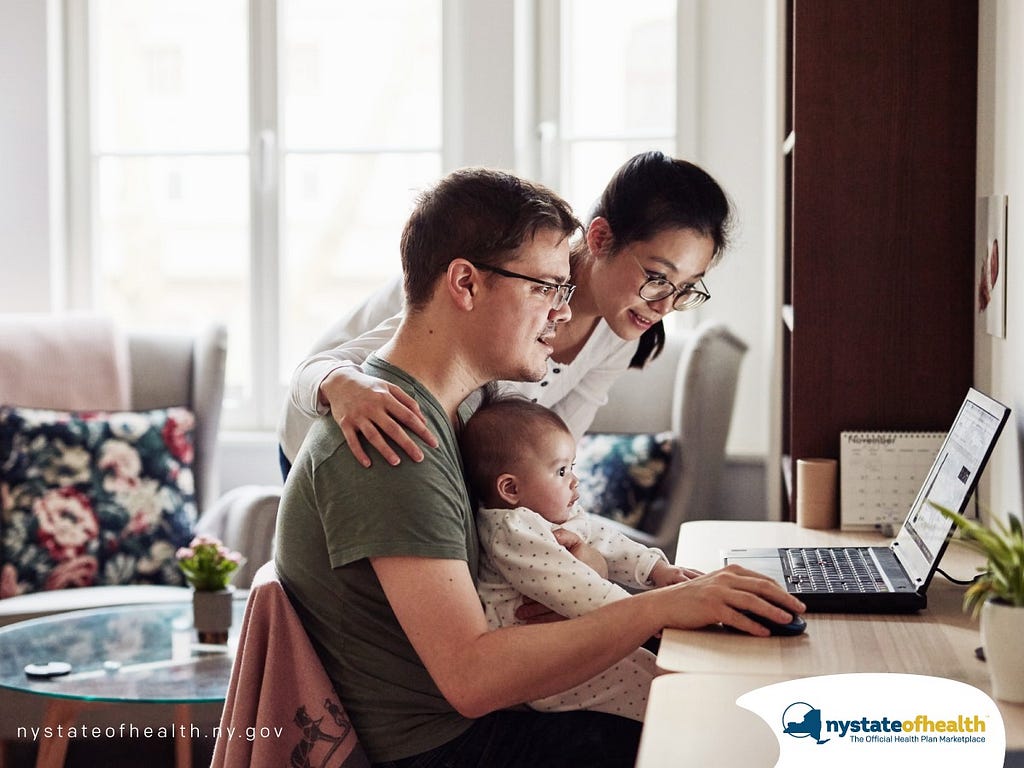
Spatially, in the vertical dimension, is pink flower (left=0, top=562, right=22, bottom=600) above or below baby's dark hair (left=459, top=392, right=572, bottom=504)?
below

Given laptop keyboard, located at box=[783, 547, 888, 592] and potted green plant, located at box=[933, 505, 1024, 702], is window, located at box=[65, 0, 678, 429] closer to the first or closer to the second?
laptop keyboard, located at box=[783, 547, 888, 592]

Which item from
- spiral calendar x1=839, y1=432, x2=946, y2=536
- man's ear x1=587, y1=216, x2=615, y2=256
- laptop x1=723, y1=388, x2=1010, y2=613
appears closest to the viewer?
laptop x1=723, y1=388, x2=1010, y2=613

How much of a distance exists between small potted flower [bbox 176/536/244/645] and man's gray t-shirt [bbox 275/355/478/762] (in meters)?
1.09

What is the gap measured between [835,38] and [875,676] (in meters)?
1.31

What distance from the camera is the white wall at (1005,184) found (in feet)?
5.89

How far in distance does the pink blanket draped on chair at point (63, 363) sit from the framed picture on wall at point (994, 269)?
2.29 m

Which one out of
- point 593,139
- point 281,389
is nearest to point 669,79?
point 593,139

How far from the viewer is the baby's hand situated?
5.63 feet

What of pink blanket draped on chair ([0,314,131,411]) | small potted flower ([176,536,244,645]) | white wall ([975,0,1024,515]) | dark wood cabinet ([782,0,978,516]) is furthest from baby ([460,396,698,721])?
pink blanket draped on chair ([0,314,131,411])

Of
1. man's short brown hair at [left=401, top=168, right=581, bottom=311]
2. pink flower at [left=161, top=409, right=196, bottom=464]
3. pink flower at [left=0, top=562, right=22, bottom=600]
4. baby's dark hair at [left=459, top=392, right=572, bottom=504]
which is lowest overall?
pink flower at [left=0, top=562, right=22, bottom=600]

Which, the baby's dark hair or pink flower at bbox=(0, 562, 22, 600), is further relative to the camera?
Result: pink flower at bbox=(0, 562, 22, 600)

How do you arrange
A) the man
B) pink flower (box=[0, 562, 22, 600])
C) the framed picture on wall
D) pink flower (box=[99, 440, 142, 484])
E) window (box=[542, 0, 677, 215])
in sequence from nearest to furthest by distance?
the man < the framed picture on wall < pink flower (box=[0, 562, 22, 600]) < pink flower (box=[99, 440, 142, 484]) < window (box=[542, 0, 677, 215])

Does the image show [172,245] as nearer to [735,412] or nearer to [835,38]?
[735,412]

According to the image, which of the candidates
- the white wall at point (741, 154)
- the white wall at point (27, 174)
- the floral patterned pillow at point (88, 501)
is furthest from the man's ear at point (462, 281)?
the white wall at point (27, 174)
